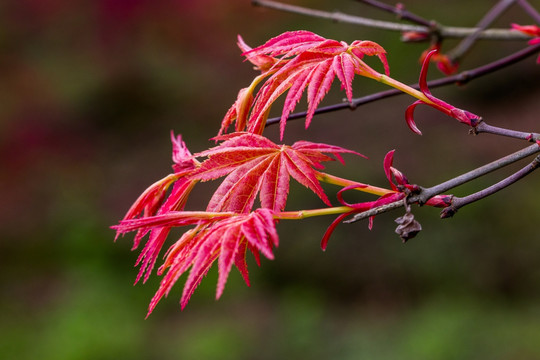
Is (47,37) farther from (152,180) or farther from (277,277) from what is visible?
(277,277)

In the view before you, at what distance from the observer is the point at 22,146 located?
14.0ft

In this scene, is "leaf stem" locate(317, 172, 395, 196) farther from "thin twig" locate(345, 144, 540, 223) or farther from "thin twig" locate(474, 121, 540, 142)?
"thin twig" locate(474, 121, 540, 142)

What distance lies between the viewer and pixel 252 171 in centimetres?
81

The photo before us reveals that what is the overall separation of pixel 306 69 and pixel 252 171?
0.55ft

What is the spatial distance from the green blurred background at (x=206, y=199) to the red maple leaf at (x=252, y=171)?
2202 millimetres

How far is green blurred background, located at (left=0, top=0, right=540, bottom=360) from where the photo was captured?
9.96 feet

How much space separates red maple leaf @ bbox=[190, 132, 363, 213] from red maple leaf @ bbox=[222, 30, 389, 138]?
34 millimetres

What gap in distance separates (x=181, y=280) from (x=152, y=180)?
2.75 ft

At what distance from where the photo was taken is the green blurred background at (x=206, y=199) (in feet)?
9.96

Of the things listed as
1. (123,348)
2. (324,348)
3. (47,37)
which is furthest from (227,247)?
(47,37)

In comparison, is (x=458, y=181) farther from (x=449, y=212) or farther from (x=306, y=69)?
(x=306, y=69)

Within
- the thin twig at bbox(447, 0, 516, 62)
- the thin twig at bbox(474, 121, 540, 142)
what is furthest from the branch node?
the thin twig at bbox(447, 0, 516, 62)

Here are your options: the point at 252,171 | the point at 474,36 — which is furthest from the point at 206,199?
the point at 252,171

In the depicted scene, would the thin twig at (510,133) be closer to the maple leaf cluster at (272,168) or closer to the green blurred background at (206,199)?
the maple leaf cluster at (272,168)
